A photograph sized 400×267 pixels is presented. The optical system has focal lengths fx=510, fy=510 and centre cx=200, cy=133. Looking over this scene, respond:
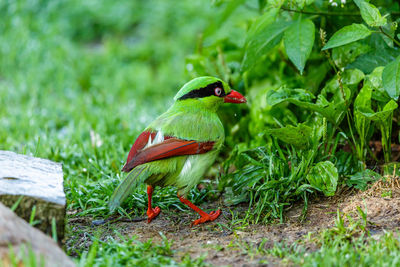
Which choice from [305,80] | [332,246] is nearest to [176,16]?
[305,80]

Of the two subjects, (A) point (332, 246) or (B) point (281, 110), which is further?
(B) point (281, 110)

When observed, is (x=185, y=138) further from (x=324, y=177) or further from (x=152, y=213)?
(x=324, y=177)

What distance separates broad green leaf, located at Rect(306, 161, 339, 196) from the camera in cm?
347

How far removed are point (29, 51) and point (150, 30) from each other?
245 centimetres

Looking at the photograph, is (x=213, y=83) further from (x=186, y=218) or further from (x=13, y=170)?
(x=13, y=170)

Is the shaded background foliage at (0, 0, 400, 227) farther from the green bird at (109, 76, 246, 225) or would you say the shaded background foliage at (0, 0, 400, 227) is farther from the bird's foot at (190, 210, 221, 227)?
the green bird at (109, 76, 246, 225)

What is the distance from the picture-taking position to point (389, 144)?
12.7 ft

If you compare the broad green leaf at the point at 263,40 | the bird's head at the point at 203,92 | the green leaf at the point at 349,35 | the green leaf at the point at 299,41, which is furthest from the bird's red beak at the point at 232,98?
the green leaf at the point at 349,35

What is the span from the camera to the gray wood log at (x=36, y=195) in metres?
2.78

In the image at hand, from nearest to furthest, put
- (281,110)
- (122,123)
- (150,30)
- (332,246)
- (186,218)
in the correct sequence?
(332,246) → (186,218) → (281,110) → (122,123) → (150,30)

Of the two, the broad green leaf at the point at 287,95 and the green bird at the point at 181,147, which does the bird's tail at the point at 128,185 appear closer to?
the green bird at the point at 181,147

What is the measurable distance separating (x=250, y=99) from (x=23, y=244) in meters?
2.99

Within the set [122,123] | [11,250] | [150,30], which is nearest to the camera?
[11,250]

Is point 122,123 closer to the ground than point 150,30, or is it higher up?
closer to the ground
